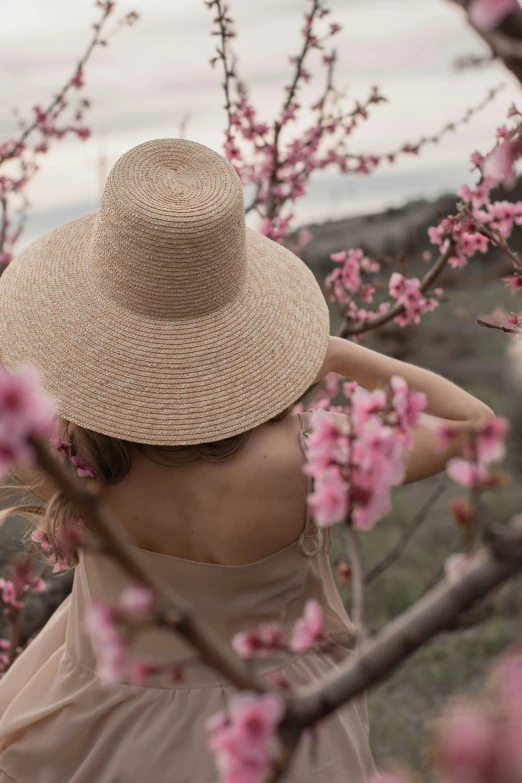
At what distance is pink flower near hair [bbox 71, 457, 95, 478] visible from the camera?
1.32 meters

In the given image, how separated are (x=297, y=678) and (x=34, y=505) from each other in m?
0.65

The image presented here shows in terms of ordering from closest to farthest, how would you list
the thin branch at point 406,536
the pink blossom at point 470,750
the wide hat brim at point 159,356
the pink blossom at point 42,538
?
1. the pink blossom at point 470,750
2. the wide hat brim at point 159,356
3. the pink blossom at point 42,538
4. the thin branch at point 406,536

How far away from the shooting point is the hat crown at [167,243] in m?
1.34

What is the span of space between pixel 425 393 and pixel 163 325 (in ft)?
1.77

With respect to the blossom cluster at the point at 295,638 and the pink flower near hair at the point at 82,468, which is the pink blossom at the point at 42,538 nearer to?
the pink flower near hair at the point at 82,468


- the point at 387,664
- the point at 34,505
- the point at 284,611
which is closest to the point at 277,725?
the point at 387,664

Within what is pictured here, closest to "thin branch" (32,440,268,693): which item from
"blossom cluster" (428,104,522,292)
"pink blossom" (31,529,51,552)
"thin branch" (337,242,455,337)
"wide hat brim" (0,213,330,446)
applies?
"wide hat brim" (0,213,330,446)

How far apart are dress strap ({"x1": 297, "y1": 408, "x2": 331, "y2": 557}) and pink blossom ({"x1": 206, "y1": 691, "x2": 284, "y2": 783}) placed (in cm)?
74

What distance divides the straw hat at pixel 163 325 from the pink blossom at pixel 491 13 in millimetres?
842

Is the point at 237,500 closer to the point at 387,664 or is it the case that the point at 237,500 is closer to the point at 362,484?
the point at 362,484

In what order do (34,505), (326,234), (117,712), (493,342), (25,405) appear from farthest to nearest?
1. (326,234)
2. (493,342)
3. (34,505)
4. (117,712)
5. (25,405)

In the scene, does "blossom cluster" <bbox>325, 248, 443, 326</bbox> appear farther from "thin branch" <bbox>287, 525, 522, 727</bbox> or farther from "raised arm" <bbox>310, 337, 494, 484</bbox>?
"thin branch" <bbox>287, 525, 522, 727</bbox>

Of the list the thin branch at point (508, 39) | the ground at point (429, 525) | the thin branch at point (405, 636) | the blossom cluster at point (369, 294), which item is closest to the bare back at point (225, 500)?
the ground at point (429, 525)

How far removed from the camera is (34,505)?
5.33 feet
